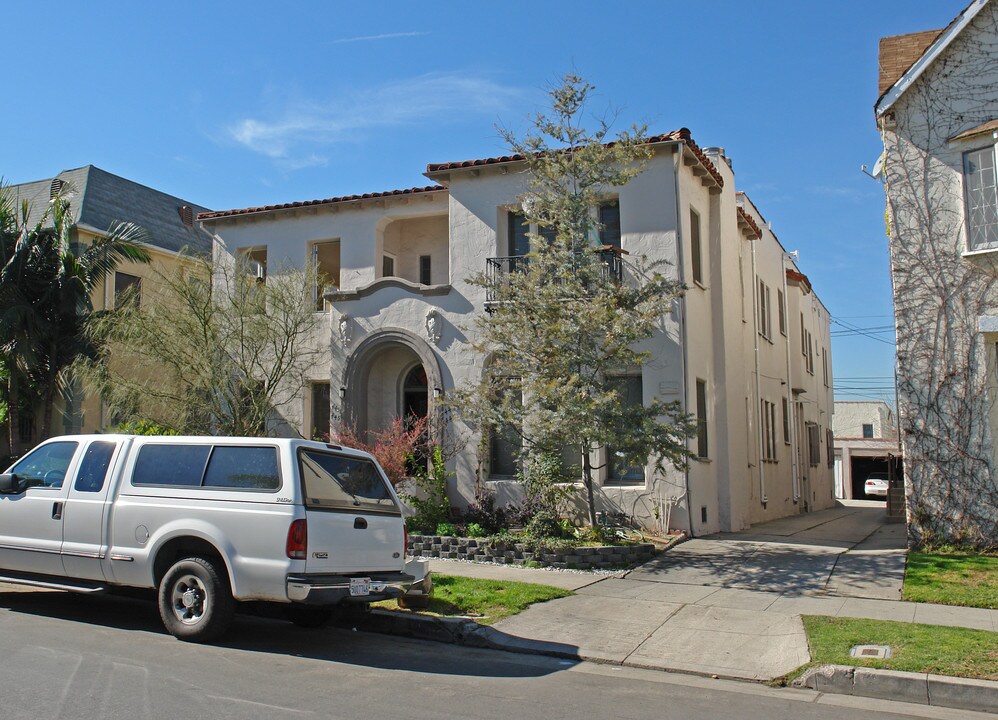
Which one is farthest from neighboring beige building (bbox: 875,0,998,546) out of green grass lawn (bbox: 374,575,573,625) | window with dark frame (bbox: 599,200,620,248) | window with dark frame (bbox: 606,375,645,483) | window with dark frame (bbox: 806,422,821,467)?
window with dark frame (bbox: 806,422,821,467)

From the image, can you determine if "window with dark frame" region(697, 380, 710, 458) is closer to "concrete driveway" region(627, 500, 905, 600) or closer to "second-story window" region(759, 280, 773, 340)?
"concrete driveway" region(627, 500, 905, 600)

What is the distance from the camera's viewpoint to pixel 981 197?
508 inches

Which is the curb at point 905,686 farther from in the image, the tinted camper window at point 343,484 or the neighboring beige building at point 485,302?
the neighboring beige building at point 485,302

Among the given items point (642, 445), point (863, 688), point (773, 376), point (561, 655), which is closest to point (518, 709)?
point (561, 655)

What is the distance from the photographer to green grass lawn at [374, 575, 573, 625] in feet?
31.6

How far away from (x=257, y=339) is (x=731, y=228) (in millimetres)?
10245

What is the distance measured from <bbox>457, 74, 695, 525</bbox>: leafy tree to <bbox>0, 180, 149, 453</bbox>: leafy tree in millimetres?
10190

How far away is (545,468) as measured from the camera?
47.0ft

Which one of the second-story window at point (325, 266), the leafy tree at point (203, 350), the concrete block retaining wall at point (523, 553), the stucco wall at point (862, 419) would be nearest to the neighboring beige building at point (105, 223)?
the leafy tree at point (203, 350)

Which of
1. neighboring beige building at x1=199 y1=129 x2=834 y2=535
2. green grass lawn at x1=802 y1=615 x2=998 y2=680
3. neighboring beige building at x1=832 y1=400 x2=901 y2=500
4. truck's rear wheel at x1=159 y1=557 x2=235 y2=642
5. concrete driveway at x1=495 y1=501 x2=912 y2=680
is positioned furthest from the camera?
neighboring beige building at x1=832 y1=400 x2=901 y2=500

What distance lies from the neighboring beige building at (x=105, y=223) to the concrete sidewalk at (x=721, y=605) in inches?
519

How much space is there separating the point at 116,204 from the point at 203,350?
10672mm

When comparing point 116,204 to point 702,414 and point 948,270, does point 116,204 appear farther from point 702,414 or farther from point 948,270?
point 948,270

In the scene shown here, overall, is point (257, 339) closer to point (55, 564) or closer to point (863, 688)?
point (55, 564)
